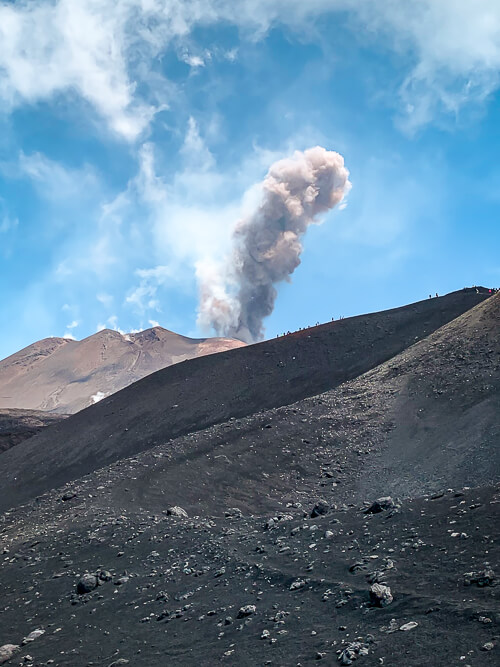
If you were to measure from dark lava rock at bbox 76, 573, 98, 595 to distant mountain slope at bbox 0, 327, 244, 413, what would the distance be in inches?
3927

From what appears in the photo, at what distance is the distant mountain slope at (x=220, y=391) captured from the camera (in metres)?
27.6

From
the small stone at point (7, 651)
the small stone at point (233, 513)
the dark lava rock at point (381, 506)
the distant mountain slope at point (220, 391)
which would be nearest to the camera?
the small stone at point (7, 651)

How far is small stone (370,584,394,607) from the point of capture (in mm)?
7148

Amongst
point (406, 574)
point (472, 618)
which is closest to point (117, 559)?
point (406, 574)

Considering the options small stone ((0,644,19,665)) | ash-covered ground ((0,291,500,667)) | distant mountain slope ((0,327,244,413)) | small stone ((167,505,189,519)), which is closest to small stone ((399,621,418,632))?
ash-covered ground ((0,291,500,667))

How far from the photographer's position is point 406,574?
311 inches

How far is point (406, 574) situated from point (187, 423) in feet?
Result: 68.7

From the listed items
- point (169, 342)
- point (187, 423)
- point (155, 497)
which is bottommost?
point (155, 497)

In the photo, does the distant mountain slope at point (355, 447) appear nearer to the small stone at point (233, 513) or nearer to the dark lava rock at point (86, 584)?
the small stone at point (233, 513)

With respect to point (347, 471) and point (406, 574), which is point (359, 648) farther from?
point (347, 471)

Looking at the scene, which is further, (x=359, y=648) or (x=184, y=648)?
(x=184, y=648)

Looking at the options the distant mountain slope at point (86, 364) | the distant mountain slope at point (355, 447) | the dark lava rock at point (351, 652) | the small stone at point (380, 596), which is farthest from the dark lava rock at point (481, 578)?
the distant mountain slope at point (86, 364)

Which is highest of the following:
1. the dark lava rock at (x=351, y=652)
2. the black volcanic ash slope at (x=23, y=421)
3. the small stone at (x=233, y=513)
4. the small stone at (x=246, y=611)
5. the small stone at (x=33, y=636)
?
the black volcanic ash slope at (x=23, y=421)

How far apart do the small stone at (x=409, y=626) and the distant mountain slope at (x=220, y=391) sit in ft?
51.5
